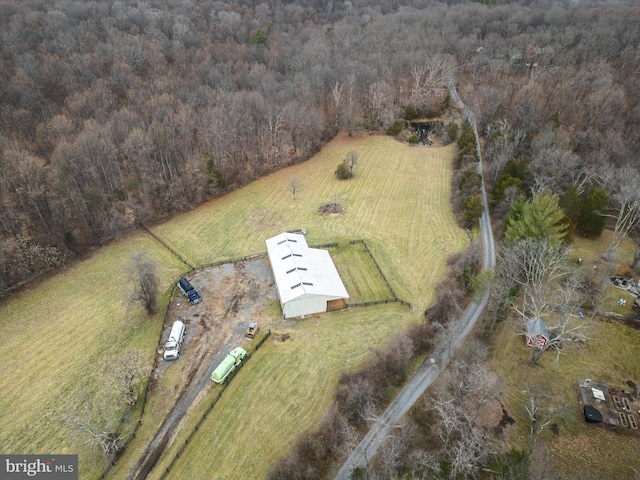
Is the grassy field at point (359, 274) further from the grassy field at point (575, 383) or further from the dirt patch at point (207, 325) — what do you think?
the grassy field at point (575, 383)

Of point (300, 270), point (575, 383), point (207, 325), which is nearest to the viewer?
point (575, 383)

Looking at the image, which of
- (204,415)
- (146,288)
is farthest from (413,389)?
(146,288)

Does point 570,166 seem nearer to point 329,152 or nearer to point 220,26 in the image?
point 329,152

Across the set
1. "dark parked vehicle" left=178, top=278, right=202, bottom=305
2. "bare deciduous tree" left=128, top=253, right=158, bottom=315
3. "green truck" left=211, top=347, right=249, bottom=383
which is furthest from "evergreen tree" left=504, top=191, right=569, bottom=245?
"bare deciduous tree" left=128, top=253, right=158, bottom=315

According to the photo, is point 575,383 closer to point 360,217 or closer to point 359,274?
point 359,274

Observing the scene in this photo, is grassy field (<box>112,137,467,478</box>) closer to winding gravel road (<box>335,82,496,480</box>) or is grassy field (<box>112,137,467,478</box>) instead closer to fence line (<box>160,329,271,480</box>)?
fence line (<box>160,329,271,480</box>)
